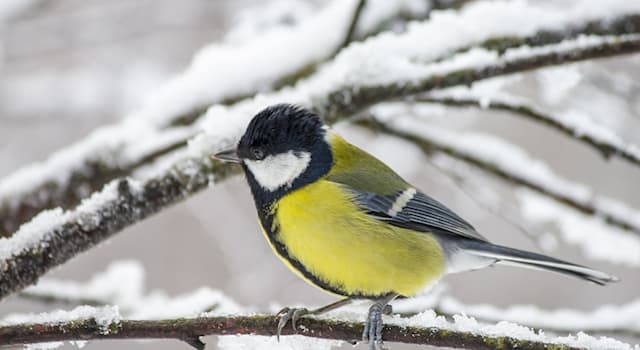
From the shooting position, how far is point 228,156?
1.94 meters

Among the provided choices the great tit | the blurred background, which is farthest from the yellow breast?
the blurred background

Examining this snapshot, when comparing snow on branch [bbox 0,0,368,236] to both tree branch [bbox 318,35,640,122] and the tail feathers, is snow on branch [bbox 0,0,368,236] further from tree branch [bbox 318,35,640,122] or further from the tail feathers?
the tail feathers

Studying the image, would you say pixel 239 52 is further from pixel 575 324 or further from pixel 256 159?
pixel 575 324

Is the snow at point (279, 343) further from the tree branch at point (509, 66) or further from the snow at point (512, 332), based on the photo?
the tree branch at point (509, 66)

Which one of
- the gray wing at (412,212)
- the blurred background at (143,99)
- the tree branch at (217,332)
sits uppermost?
the blurred background at (143,99)

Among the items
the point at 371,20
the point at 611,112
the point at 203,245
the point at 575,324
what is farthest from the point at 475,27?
the point at 203,245

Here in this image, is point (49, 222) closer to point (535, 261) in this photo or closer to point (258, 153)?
point (258, 153)

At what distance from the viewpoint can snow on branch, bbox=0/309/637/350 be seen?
124 centimetres

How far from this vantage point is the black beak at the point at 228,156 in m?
1.92

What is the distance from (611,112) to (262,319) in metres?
2.25

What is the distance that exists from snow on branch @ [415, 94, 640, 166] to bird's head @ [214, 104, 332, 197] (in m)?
0.36

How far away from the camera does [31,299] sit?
82.9 inches

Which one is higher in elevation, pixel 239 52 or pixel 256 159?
pixel 239 52

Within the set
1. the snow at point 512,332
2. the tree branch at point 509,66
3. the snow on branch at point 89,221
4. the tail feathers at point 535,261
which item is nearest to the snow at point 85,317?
the snow on branch at point 89,221
